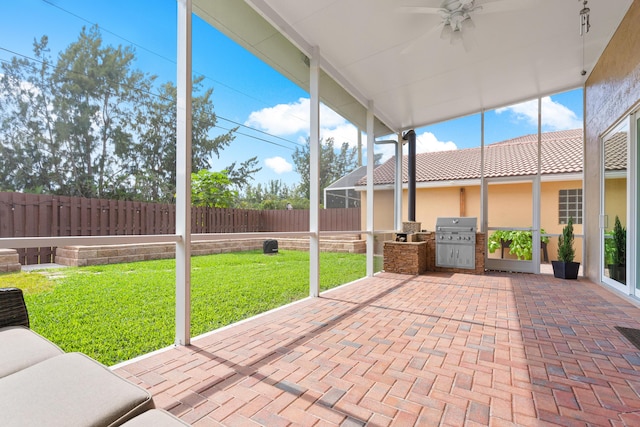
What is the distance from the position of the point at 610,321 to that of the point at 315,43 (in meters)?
4.60

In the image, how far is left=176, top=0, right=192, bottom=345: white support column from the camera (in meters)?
2.55

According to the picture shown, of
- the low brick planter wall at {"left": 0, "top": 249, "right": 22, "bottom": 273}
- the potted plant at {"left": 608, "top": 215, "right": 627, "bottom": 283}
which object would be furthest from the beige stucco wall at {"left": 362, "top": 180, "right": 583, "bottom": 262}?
the low brick planter wall at {"left": 0, "top": 249, "right": 22, "bottom": 273}

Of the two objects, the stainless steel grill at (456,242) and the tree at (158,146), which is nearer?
the tree at (158,146)

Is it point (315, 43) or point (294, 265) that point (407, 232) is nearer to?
point (294, 265)

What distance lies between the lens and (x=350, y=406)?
5.77 ft

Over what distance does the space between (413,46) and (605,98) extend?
320 centimetres

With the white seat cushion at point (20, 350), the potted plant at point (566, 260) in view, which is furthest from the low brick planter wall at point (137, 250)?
the potted plant at point (566, 260)

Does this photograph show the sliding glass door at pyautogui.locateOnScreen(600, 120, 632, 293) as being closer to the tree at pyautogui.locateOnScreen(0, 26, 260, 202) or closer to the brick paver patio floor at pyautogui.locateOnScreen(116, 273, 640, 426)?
the brick paver patio floor at pyautogui.locateOnScreen(116, 273, 640, 426)

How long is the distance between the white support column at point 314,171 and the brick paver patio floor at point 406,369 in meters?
0.57

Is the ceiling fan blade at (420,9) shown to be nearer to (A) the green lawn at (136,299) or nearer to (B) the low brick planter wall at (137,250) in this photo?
(B) the low brick planter wall at (137,250)

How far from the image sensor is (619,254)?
14.8ft

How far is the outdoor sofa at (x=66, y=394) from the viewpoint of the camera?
87 centimetres

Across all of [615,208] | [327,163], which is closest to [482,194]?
[615,208]

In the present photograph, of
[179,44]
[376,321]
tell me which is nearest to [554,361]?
[376,321]
